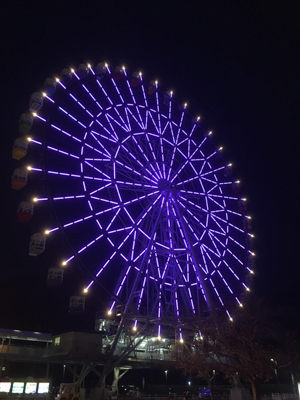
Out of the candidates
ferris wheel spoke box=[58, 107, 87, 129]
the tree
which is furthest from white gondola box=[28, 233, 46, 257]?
the tree

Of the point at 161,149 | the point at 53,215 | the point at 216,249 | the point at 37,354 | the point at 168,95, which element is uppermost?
the point at 168,95

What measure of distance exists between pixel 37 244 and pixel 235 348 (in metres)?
11.8

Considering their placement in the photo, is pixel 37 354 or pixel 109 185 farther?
pixel 37 354

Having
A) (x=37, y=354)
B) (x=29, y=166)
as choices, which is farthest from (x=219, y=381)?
(x=29, y=166)

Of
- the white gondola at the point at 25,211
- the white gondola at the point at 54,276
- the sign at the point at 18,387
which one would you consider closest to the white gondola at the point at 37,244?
the white gondola at the point at 25,211

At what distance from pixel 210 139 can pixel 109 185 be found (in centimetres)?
1268

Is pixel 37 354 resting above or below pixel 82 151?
below

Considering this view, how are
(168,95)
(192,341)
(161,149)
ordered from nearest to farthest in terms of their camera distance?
(192,341) < (161,149) < (168,95)

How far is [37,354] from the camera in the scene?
944 inches

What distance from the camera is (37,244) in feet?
59.2

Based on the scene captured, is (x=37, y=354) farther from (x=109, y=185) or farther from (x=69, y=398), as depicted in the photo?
(x=109, y=185)

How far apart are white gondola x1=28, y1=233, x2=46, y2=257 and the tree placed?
1050 cm

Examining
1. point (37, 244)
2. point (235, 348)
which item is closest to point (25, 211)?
point (37, 244)

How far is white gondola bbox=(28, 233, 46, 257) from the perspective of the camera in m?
18.0
